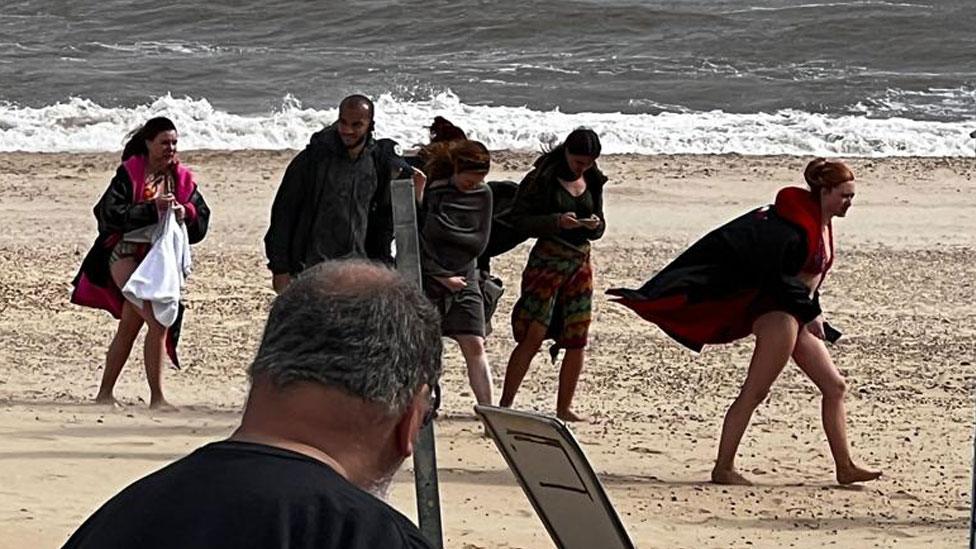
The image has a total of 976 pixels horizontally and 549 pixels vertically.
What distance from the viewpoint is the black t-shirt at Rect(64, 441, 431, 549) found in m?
2.54

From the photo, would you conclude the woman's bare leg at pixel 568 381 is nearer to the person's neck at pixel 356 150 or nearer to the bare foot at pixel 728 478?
the bare foot at pixel 728 478

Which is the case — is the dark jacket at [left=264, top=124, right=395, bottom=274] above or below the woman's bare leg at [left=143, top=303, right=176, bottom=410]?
above

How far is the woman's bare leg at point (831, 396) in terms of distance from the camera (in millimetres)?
8461

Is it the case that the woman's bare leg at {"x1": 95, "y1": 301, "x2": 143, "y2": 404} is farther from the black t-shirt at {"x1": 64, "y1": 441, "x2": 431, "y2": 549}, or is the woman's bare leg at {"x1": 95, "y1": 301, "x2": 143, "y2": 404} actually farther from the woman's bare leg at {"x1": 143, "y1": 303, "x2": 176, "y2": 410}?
the black t-shirt at {"x1": 64, "y1": 441, "x2": 431, "y2": 549}

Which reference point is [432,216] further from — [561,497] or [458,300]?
[561,497]

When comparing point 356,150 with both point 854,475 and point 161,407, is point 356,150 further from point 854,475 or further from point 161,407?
point 854,475

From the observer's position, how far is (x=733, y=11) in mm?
38062

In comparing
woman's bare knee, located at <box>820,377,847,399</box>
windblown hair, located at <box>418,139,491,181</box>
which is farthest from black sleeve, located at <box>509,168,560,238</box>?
woman's bare knee, located at <box>820,377,847,399</box>

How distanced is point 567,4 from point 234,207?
20829 millimetres

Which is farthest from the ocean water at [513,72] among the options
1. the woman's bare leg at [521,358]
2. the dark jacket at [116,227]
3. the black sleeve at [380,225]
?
the black sleeve at [380,225]

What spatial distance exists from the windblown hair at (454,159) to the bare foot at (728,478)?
5.67 ft

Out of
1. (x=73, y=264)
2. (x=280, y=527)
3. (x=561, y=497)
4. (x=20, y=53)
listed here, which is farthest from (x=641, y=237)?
(x=20, y=53)

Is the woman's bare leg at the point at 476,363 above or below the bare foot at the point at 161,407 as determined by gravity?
above

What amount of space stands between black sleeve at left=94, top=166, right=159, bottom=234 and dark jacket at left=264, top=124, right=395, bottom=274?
2.72ft
